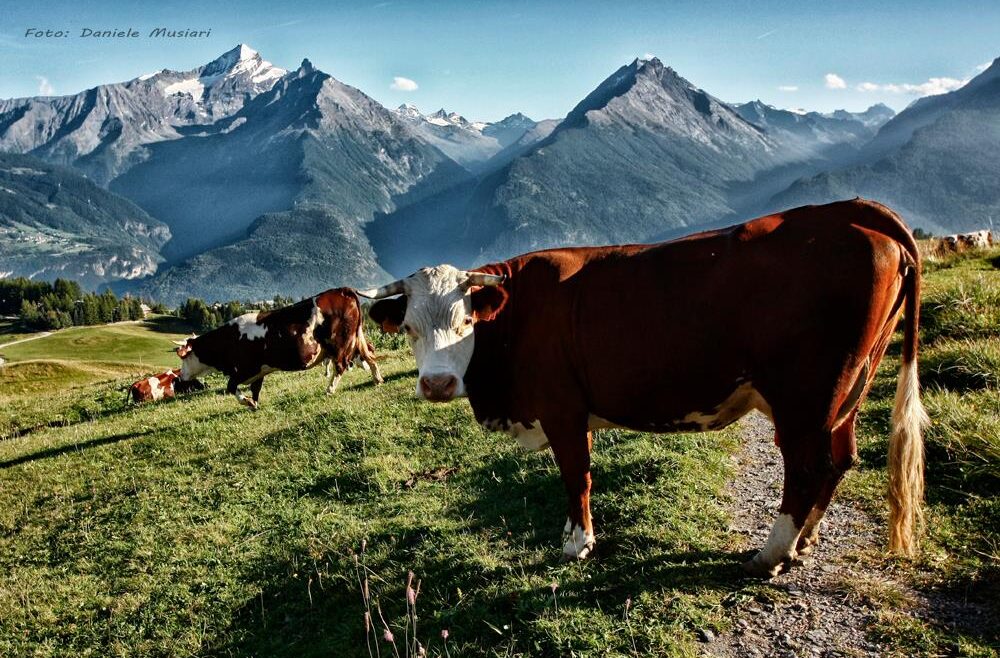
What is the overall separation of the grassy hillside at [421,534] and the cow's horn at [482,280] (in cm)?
289

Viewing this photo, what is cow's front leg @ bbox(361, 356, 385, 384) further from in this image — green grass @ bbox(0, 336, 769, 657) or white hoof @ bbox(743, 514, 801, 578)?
white hoof @ bbox(743, 514, 801, 578)

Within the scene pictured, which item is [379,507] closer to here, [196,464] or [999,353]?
[196,464]

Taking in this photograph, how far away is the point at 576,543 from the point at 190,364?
16.6m

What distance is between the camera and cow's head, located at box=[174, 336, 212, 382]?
1936 centimetres

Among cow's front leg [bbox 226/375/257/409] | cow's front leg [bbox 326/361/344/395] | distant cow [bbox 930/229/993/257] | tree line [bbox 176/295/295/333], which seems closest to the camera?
cow's front leg [bbox 226/375/257/409]

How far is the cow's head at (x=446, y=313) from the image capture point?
6.56 metres

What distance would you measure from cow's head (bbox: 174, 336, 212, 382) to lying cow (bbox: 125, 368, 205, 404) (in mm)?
683

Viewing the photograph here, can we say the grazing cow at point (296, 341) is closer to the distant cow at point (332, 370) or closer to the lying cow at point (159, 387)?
the distant cow at point (332, 370)

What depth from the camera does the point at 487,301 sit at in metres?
6.74

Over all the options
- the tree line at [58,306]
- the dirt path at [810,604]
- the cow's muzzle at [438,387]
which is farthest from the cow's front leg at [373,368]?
the tree line at [58,306]

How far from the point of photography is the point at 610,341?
6.07m

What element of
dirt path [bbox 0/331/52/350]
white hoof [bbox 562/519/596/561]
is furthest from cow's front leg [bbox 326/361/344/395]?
dirt path [bbox 0/331/52/350]

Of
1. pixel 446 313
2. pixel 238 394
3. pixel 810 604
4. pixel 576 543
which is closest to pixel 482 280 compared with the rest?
pixel 446 313

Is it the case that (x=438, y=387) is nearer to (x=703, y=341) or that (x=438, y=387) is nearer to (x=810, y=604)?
(x=703, y=341)
